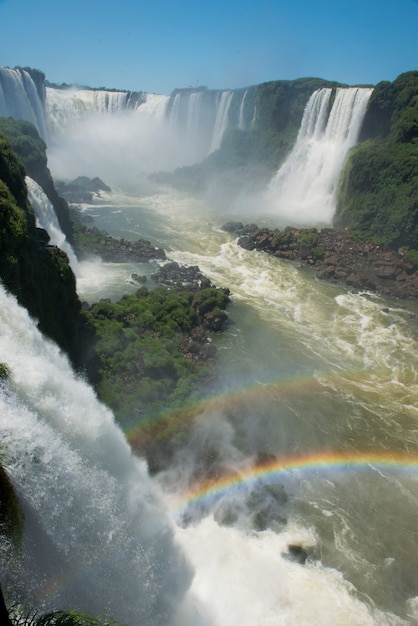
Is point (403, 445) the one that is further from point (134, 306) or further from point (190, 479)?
point (134, 306)

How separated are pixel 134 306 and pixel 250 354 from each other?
5626 millimetres

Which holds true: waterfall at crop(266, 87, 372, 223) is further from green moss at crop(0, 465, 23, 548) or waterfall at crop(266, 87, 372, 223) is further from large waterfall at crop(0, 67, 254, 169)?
green moss at crop(0, 465, 23, 548)

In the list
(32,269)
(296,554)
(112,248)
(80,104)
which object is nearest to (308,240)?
(112,248)

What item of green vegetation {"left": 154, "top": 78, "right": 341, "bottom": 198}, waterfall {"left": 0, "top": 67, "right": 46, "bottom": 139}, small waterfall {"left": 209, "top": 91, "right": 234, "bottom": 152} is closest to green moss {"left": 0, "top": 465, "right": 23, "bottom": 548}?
green vegetation {"left": 154, "top": 78, "right": 341, "bottom": 198}

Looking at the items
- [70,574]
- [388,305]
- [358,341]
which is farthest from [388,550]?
[388,305]

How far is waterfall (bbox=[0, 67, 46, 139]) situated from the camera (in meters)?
45.0

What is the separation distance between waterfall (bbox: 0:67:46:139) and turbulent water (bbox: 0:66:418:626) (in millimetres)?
33972

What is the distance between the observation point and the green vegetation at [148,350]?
13.5 metres

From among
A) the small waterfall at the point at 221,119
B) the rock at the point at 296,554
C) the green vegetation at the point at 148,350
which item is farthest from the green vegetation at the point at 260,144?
the rock at the point at 296,554

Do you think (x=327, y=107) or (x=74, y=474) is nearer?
(x=74, y=474)

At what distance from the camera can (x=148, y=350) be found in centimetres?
1531

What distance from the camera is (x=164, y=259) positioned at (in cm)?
2795

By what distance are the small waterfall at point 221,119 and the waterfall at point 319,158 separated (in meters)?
19.8

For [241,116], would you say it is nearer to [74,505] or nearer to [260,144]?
[260,144]
